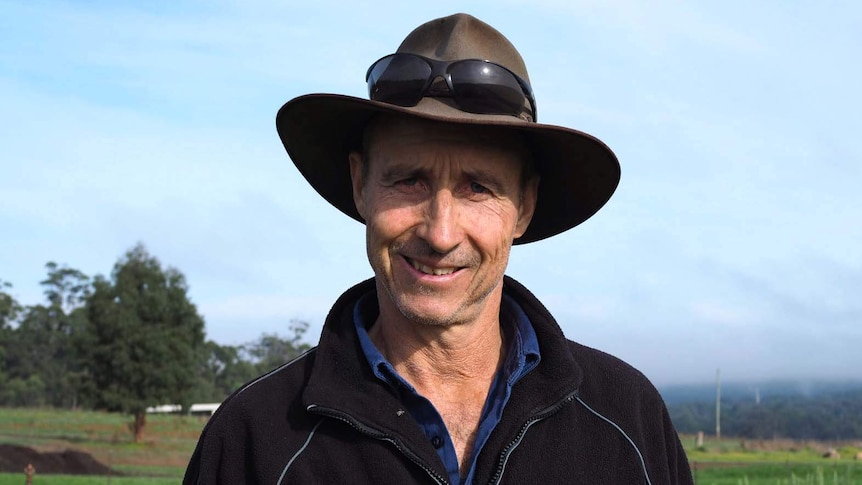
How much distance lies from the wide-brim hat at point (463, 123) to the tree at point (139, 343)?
4690 centimetres

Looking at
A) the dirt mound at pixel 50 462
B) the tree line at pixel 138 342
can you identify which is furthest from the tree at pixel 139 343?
the dirt mound at pixel 50 462

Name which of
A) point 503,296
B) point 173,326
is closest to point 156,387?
point 173,326

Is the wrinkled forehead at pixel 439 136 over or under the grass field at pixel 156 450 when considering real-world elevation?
over

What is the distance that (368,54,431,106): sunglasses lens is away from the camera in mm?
3004

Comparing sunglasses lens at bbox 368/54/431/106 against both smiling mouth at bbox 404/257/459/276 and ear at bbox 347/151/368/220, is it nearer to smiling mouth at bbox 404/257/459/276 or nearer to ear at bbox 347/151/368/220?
ear at bbox 347/151/368/220

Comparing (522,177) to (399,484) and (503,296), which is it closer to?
(503,296)

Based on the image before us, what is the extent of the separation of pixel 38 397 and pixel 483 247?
3433 inches

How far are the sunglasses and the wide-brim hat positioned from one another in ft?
0.10

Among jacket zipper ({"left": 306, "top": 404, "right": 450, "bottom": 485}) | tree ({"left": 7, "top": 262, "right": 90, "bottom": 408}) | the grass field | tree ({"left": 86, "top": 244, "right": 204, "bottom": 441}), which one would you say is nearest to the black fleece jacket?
jacket zipper ({"left": 306, "top": 404, "right": 450, "bottom": 485})

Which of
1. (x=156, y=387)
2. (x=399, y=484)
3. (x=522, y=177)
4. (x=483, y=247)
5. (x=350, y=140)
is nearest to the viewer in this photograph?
(x=399, y=484)

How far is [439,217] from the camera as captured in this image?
114 inches

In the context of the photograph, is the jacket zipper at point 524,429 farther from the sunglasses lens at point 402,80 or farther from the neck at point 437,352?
the sunglasses lens at point 402,80

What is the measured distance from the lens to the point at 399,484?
9.17ft

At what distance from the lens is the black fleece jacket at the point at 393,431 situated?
2848 mm
